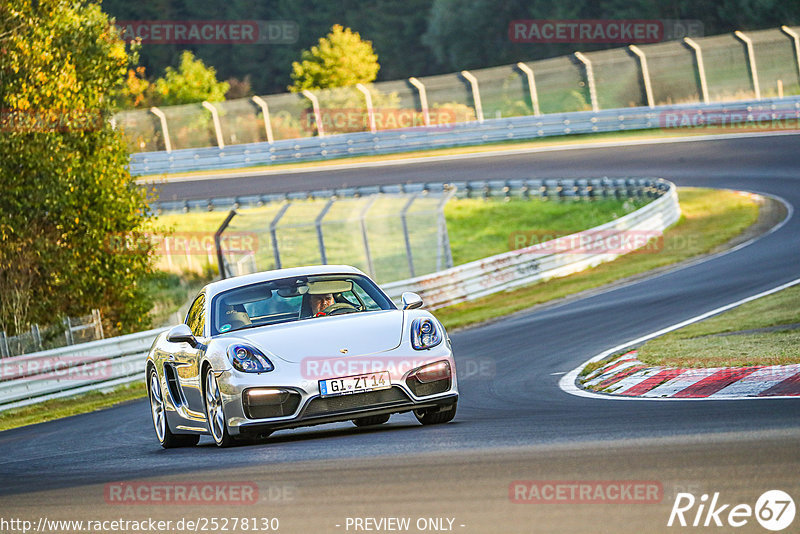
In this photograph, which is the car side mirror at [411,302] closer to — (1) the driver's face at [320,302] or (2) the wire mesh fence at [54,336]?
(1) the driver's face at [320,302]

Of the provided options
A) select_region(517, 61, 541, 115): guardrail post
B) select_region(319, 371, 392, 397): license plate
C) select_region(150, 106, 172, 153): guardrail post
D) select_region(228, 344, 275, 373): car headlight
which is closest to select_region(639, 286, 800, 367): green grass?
select_region(319, 371, 392, 397): license plate

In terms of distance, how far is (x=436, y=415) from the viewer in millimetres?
9070

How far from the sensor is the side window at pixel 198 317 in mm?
9633

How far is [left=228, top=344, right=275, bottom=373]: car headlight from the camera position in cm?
832

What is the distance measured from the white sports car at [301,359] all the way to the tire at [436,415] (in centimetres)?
1

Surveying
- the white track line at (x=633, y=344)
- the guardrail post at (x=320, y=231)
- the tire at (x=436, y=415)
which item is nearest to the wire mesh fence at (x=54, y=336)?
the guardrail post at (x=320, y=231)

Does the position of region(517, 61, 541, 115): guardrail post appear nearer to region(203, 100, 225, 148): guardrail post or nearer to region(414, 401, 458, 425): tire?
region(203, 100, 225, 148): guardrail post

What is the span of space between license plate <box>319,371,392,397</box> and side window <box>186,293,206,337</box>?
172 centimetres

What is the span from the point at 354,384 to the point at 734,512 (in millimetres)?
3741

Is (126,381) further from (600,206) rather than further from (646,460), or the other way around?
(600,206)

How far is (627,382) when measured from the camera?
10766 mm

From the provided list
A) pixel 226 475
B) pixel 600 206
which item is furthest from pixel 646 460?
pixel 600 206

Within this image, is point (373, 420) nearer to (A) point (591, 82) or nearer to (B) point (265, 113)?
(A) point (591, 82)

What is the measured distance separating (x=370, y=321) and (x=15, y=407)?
33.2 ft
